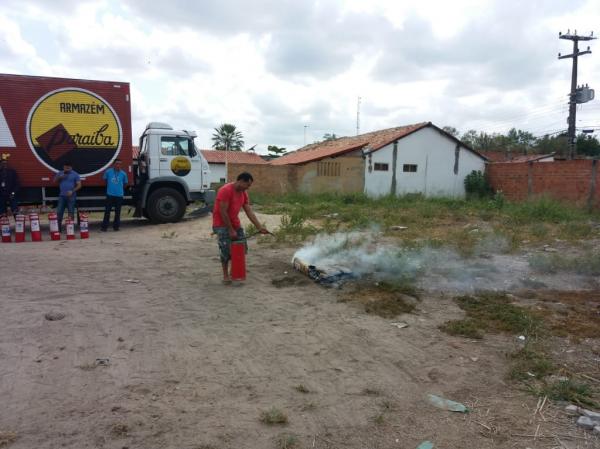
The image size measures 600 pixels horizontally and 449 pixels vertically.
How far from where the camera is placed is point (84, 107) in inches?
411

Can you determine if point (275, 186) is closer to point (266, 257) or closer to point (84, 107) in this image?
point (84, 107)

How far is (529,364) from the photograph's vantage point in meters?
3.57

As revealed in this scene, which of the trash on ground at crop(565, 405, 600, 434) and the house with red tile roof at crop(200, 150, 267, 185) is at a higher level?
the house with red tile roof at crop(200, 150, 267, 185)

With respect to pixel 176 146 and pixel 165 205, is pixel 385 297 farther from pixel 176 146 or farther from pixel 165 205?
pixel 176 146

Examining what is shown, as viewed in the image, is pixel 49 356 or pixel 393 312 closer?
pixel 49 356

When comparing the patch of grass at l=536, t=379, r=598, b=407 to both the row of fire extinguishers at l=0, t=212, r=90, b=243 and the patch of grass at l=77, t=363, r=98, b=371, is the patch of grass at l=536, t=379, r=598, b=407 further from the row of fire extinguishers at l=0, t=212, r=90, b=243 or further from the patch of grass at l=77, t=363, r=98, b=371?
the row of fire extinguishers at l=0, t=212, r=90, b=243

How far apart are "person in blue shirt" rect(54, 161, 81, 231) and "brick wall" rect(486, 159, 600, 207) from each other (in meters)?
16.6

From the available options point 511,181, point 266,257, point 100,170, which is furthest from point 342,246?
point 511,181

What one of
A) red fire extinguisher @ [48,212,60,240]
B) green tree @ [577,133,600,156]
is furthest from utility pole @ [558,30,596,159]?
red fire extinguisher @ [48,212,60,240]

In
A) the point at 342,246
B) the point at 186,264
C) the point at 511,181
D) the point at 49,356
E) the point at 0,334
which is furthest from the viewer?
the point at 511,181

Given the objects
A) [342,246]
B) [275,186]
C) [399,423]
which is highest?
[275,186]

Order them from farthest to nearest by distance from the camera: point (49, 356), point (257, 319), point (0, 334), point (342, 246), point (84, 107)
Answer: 1. point (84, 107)
2. point (342, 246)
3. point (257, 319)
4. point (0, 334)
5. point (49, 356)

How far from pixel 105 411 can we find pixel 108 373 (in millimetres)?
541

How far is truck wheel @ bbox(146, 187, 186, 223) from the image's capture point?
1148cm
